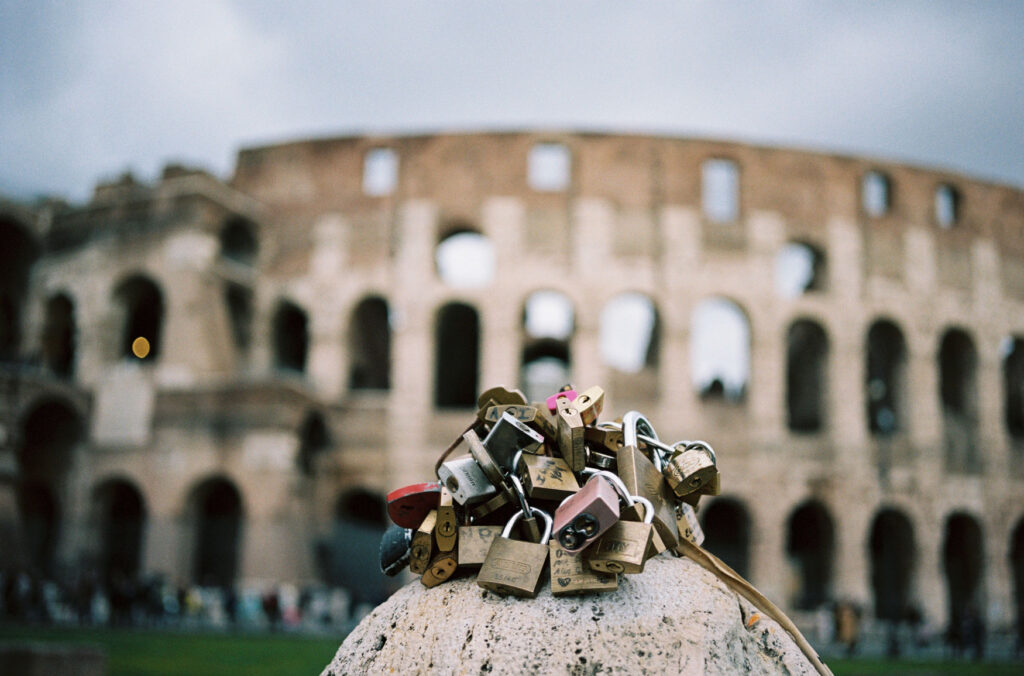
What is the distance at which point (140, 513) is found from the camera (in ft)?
84.5

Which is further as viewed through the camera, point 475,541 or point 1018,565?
point 1018,565

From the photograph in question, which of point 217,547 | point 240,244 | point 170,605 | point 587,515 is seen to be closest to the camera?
point 587,515

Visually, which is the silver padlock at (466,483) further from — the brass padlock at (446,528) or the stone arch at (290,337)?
the stone arch at (290,337)

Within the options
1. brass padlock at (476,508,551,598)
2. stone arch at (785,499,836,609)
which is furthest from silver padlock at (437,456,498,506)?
stone arch at (785,499,836,609)

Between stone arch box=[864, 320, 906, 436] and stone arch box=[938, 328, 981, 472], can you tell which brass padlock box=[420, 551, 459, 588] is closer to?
stone arch box=[864, 320, 906, 436]

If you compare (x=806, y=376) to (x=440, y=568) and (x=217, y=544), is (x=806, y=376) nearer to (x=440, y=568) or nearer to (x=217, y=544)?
(x=217, y=544)

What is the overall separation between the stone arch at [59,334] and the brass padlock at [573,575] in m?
26.4

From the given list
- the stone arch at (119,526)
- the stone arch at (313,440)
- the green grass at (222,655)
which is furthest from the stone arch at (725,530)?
the stone arch at (119,526)

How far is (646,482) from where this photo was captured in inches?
91.5

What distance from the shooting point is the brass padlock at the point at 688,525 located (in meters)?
2.53

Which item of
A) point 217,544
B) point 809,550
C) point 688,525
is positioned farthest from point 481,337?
point 688,525

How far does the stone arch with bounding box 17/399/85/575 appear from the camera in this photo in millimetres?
23609

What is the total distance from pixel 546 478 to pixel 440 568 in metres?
0.41

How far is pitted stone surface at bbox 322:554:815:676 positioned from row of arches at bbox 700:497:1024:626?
22229mm
